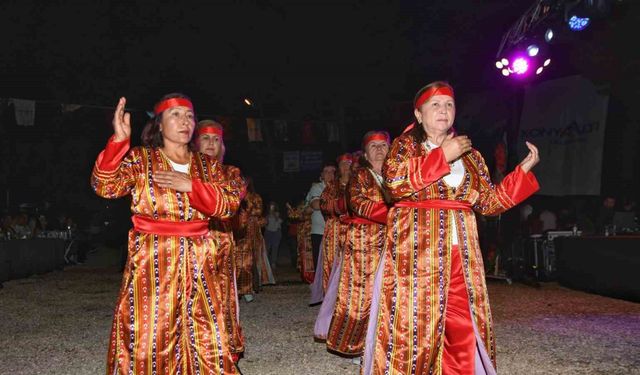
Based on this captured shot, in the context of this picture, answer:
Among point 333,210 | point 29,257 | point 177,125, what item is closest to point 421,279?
point 177,125

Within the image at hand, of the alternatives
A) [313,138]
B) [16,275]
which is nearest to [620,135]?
[313,138]

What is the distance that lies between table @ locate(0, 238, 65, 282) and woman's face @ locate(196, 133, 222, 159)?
783 centimetres

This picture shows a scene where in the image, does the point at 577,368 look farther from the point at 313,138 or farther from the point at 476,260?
the point at 313,138

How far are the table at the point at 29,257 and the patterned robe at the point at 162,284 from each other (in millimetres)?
9518

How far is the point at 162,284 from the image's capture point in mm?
3488

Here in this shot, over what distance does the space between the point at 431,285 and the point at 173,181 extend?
4.92 feet

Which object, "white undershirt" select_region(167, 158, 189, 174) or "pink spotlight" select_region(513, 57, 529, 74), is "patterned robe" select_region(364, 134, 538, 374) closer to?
"white undershirt" select_region(167, 158, 189, 174)

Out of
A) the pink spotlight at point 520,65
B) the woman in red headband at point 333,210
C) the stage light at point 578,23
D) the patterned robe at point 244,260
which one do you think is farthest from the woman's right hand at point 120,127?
the pink spotlight at point 520,65

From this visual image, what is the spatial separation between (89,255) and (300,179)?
12.5m

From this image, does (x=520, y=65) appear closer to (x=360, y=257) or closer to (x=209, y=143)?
(x=360, y=257)

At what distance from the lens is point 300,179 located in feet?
105

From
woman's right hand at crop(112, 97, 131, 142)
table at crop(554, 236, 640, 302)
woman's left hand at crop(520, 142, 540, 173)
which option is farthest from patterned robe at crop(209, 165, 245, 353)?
table at crop(554, 236, 640, 302)

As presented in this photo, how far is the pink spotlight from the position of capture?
10312 mm

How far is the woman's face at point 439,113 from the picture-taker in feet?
12.3
